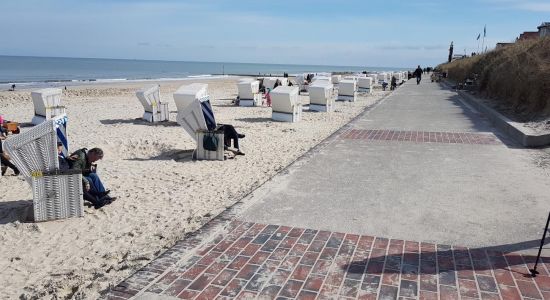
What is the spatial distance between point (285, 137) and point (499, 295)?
8193mm

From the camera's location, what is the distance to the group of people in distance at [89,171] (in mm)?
5523

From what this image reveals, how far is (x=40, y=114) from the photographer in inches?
512

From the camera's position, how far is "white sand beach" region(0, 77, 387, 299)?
12.7 feet

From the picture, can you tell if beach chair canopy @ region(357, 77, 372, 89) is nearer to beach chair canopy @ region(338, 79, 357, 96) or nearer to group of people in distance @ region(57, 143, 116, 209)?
beach chair canopy @ region(338, 79, 357, 96)

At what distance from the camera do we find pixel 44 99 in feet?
41.6

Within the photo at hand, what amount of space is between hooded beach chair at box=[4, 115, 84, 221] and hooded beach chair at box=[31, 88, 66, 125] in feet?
27.7

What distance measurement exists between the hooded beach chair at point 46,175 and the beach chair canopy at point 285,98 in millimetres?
9055

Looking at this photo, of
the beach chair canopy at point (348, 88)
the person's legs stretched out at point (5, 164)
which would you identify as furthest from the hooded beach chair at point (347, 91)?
the person's legs stretched out at point (5, 164)

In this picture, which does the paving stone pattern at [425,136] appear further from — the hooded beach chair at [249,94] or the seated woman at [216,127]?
the hooded beach chair at [249,94]

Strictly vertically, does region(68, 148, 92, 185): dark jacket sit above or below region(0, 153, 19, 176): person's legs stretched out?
above

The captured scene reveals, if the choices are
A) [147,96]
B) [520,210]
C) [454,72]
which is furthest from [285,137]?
[454,72]

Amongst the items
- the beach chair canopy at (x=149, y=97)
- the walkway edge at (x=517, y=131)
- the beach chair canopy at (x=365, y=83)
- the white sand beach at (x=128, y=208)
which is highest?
the beach chair canopy at (x=365, y=83)

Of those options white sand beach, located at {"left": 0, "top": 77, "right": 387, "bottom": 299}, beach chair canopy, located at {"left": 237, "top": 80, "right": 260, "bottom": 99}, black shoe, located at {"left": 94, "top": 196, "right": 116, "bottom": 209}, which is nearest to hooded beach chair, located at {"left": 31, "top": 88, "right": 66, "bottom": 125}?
white sand beach, located at {"left": 0, "top": 77, "right": 387, "bottom": 299}

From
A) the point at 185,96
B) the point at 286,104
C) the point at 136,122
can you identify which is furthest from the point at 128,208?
the point at 286,104
